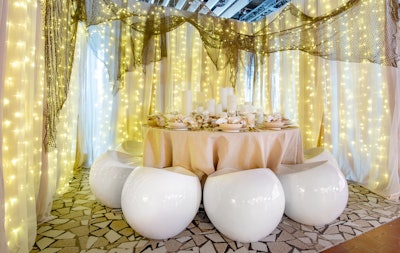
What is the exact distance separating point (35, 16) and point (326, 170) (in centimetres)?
233

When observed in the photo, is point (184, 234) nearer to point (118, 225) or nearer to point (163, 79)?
point (118, 225)

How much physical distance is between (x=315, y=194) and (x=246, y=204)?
0.60m

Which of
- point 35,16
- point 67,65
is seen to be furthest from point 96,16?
point 35,16

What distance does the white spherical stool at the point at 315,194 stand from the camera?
1744 mm

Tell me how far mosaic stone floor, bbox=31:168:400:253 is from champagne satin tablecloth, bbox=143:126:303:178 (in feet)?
1.63

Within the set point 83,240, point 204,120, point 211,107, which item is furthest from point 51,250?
point 211,107

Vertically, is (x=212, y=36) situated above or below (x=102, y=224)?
above

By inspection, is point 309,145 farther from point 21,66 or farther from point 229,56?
point 21,66

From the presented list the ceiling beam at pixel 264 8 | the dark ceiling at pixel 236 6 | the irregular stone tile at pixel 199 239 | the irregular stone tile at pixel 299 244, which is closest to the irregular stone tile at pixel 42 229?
the irregular stone tile at pixel 199 239

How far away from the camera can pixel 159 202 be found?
5.09 feet

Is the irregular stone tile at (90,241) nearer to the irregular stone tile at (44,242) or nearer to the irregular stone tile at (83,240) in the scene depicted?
the irregular stone tile at (83,240)

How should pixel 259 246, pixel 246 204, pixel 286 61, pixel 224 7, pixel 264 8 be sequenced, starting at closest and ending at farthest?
pixel 246 204 → pixel 259 246 → pixel 286 61 → pixel 224 7 → pixel 264 8

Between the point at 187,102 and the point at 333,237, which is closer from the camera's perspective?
the point at 333,237

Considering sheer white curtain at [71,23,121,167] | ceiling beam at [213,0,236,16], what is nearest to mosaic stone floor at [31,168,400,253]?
sheer white curtain at [71,23,121,167]
